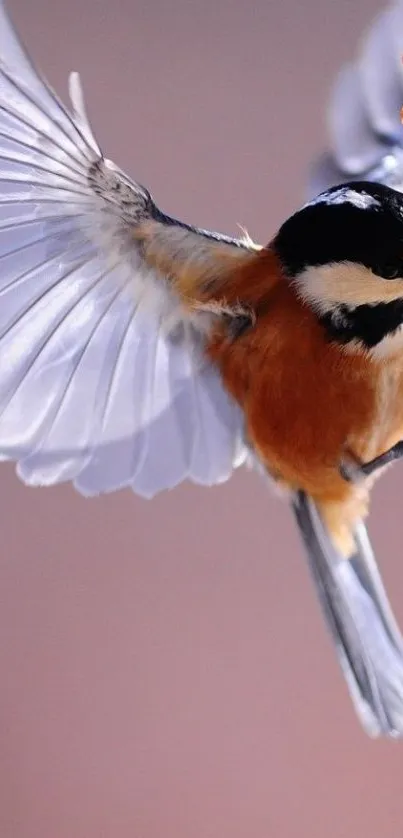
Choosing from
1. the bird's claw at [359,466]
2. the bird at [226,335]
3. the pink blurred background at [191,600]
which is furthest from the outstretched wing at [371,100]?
the pink blurred background at [191,600]

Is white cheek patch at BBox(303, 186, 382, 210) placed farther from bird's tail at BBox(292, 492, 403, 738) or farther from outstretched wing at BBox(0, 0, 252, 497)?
bird's tail at BBox(292, 492, 403, 738)

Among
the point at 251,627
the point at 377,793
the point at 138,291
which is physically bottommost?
the point at 377,793

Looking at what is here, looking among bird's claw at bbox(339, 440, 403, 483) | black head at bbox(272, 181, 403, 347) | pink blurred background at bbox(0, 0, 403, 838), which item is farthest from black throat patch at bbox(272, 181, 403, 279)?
pink blurred background at bbox(0, 0, 403, 838)

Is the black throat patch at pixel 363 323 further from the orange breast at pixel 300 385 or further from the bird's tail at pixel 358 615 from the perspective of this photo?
the bird's tail at pixel 358 615

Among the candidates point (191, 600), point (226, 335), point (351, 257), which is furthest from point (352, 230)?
point (191, 600)

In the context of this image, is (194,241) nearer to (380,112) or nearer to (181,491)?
(380,112)

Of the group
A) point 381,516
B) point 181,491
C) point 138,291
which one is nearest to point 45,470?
point 138,291

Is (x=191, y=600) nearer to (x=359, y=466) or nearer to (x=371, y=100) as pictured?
(x=359, y=466)
